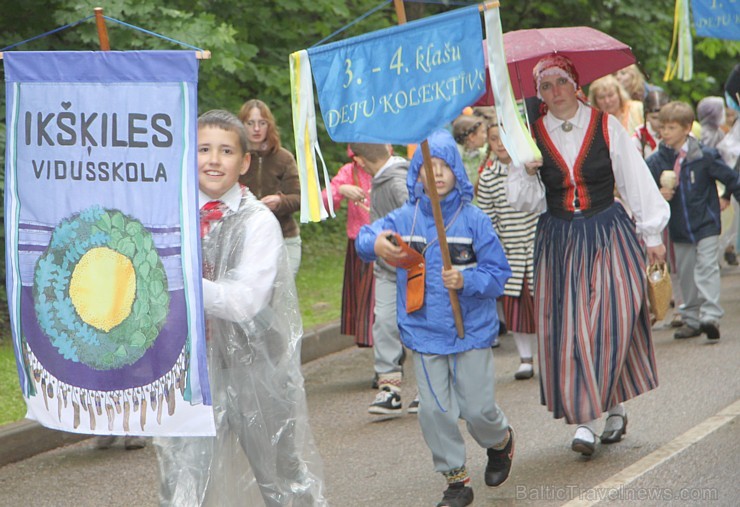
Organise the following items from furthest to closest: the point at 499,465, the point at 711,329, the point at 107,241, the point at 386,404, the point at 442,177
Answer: the point at 711,329 < the point at 386,404 < the point at 499,465 < the point at 442,177 < the point at 107,241

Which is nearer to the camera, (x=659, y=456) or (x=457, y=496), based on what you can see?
(x=457, y=496)

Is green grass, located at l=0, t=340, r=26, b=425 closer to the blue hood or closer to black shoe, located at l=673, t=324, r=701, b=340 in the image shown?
the blue hood

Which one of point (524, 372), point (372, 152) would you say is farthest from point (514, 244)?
point (372, 152)

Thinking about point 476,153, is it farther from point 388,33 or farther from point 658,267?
point 388,33

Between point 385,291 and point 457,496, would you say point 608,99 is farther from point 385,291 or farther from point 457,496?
point 457,496

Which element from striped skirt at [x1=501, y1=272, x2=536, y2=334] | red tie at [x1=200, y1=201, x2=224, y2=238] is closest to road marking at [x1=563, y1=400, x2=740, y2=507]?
striped skirt at [x1=501, y1=272, x2=536, y2=334]

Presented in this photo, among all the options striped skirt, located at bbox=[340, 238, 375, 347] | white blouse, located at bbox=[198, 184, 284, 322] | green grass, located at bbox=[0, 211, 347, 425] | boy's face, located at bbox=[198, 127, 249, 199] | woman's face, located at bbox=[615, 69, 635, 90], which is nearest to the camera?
white blouse, located at bbox=[198, 184, 284, 322]

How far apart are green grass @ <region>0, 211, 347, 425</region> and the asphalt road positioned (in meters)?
0.87

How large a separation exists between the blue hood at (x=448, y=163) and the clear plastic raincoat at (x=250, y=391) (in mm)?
1118

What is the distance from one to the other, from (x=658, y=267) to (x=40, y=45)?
6.21 meters

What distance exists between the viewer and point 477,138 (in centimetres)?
955

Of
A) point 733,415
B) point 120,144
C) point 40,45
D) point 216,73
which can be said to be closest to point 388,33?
point 120,144

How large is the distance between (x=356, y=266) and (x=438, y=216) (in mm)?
3300

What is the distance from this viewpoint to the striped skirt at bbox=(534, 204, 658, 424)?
19.4 feet
